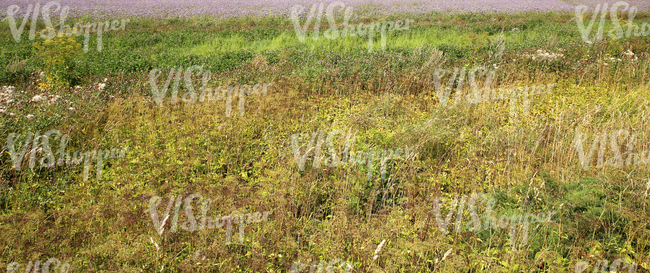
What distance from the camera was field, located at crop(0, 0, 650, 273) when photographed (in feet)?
7.64

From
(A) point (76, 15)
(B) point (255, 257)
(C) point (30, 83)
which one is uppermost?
(A) point (76, 15)

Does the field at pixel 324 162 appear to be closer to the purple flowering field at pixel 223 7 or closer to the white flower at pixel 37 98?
the white flower at pixel 37 98

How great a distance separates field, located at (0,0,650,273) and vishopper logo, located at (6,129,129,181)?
19mm

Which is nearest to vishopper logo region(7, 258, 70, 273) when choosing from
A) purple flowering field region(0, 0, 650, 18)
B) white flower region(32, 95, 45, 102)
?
white flower region(32, 95, 45, 102)

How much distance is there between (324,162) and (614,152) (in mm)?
2942

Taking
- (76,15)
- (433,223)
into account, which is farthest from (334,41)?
(76,15)

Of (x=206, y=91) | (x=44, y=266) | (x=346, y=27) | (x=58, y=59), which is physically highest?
(x=346, y=27)

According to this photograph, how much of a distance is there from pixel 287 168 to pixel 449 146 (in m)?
2.00

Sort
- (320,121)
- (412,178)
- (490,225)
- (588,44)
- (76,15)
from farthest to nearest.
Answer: (76,15) < (588,44) < (320,121) < (412,178) < (490,225)

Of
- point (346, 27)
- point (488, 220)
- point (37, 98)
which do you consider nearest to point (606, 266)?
point (488, 220)

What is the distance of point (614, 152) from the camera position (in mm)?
3576

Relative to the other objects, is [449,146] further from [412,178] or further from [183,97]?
[183,97]

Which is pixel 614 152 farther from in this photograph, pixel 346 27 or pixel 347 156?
pixel 346 27

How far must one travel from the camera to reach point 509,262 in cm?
235
